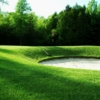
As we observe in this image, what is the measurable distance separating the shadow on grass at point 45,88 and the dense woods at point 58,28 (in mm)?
32874

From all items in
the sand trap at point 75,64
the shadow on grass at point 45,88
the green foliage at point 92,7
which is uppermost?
the green foliage at point 92,7

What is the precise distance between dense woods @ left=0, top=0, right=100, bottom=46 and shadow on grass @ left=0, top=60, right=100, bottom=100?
32874mm

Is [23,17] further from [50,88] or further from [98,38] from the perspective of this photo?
[50,88]

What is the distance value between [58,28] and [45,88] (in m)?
37.6

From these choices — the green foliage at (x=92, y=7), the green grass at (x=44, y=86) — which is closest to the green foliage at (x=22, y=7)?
the green foliage at (x=92, y=7)

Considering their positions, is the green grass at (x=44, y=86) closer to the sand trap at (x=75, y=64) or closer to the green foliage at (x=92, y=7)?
the sand trap at (x=75, y=64)

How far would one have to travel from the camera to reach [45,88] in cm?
594

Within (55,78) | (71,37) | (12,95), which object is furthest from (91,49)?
(12,95)

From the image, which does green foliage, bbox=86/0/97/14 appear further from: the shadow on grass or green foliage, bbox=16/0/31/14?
the shadow on grass

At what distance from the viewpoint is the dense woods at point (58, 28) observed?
40.6m

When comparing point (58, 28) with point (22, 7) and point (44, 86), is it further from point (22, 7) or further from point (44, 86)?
point (44, 86)

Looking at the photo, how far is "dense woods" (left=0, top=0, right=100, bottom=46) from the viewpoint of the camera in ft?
133

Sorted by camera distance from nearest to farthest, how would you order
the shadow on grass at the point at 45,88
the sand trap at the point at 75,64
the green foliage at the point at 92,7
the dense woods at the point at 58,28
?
1. the shadow on grass at the point at 45,88
2. the sand trap at the point at 75,64
3. the dense woods at the point at 58,28
4. the green foliage at the point at 92,7

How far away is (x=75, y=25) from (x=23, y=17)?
35.6 feet
